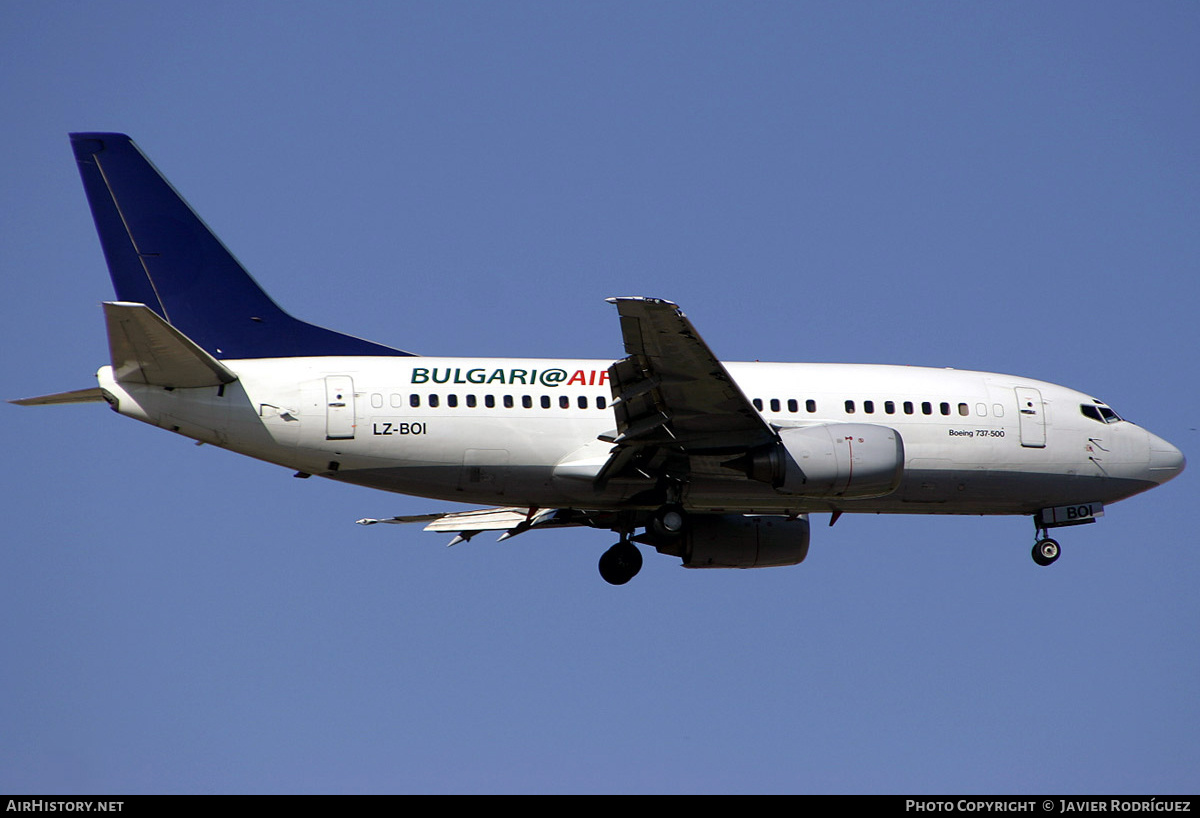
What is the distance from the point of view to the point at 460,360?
25.7m

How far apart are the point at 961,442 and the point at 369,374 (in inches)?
443

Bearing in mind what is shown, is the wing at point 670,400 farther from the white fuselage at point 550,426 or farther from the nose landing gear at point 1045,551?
the nose landing gear at point 1045,551

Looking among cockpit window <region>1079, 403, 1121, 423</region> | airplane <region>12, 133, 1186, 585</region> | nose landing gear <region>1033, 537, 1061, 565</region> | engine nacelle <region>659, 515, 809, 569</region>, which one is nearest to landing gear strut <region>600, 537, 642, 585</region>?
airplane <region>12, 133, 1186, 585</region>

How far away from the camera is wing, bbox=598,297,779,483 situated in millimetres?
22358

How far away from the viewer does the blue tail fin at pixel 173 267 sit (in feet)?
83.6

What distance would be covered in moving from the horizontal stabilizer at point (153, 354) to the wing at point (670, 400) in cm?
686

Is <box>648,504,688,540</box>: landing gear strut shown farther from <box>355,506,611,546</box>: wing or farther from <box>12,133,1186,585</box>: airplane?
<box>355,506,611,546</box>: wing

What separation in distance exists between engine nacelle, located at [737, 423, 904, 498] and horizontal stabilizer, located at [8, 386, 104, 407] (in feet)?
37.6

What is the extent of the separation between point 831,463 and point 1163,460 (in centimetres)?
870

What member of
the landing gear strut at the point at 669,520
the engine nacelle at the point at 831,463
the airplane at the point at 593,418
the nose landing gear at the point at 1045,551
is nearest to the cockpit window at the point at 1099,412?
the airplane at the point at 593,418

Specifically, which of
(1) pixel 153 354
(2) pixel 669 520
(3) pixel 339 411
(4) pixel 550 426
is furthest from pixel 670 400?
(1) pixel 153 354

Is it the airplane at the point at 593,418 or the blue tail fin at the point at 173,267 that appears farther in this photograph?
the blue tail fin at the point at 173,267
